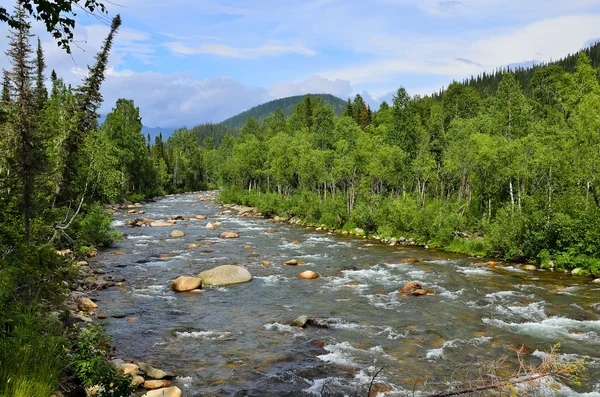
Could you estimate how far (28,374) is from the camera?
23.6 feet

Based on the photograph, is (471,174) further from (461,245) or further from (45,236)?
(45,236)

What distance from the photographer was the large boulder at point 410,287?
22969 millimetres

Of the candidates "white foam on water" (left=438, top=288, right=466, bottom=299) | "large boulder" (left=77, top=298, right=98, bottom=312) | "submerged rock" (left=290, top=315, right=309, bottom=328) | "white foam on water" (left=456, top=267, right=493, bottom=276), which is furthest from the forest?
"white foam on water" (left=438, top=288, right=466, bottom=299)

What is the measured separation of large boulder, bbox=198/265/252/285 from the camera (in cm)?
2503

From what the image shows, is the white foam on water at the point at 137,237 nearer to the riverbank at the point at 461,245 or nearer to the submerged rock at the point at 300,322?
the riverbank at the point at 461,245

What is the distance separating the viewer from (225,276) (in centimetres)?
2545

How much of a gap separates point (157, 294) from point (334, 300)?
972 centimetres

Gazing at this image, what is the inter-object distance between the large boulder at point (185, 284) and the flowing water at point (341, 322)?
1.59ft

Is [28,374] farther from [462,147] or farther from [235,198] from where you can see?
[235,198]

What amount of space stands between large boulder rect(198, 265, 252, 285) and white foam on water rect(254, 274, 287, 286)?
93 cm

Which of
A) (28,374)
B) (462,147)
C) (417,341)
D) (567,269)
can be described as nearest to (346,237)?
(462,147)

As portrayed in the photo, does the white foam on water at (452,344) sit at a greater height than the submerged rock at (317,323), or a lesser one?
lesser

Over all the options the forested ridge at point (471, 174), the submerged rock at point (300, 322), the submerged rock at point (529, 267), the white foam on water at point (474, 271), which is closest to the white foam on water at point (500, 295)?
the white foam on water at point (474, 271)

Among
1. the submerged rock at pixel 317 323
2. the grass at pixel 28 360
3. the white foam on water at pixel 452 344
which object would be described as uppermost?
the grass at pixel 28 360
